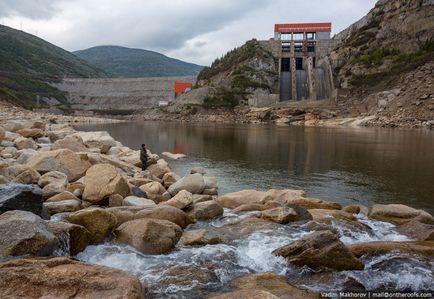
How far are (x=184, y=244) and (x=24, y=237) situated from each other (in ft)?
14.2

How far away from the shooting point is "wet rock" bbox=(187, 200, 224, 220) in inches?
549

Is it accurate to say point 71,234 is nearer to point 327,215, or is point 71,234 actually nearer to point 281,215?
point 281,215

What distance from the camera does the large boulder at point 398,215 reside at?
48.0ft

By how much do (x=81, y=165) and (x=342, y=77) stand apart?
3628 inches

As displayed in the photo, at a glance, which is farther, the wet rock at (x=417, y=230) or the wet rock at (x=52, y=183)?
the wet rock at (x=52, y=183)

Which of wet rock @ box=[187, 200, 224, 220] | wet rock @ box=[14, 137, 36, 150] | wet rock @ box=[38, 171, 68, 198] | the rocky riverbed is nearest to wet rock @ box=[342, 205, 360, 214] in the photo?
the rocky riverbed

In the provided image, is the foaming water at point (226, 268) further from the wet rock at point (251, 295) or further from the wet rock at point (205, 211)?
the wet rock at point (205, 211)

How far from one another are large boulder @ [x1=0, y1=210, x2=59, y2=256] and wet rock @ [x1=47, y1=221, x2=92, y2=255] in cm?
45

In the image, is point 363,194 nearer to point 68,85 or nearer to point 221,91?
point 221,91

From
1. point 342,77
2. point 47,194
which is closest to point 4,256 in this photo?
point 47,194

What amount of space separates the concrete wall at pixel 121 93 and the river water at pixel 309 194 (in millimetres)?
110473

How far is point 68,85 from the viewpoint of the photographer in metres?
172

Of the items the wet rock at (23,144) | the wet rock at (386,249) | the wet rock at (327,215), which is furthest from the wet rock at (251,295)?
the wet rock at (23,144)

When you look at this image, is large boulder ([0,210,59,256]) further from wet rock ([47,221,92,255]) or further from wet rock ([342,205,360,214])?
wet rock ([342,205,360,214])
